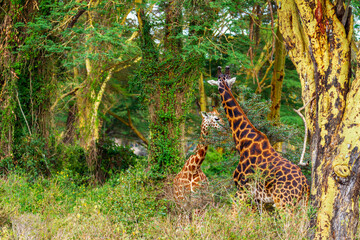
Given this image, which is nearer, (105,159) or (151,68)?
(151,68)

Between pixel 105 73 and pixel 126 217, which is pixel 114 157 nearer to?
pixel 105 73

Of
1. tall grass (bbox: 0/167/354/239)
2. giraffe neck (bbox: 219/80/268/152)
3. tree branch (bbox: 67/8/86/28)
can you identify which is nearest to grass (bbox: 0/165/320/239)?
tall grass (bbox: 0/167/354/239)

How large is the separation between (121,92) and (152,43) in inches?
353

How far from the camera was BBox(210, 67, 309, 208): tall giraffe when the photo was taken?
507cm

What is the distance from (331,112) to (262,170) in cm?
123

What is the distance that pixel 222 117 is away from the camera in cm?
737

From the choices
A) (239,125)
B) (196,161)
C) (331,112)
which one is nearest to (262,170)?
(239,125)

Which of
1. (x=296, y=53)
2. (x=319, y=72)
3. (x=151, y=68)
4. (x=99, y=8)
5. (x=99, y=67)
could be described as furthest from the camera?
(x=99, y=67)

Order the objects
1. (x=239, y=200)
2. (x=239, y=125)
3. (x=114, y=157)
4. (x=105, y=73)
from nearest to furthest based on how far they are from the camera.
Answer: (x=239, y=200) → (x=239, y=125) → (x=105, y=73) → (x=114, y=157)

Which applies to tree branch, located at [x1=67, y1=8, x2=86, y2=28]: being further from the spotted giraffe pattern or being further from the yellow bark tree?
the yellow bark tree

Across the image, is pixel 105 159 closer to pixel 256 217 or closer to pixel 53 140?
pixel 53 140

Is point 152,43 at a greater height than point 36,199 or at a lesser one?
greater

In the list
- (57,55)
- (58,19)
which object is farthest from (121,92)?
(58,19)

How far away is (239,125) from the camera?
19.2 feet
